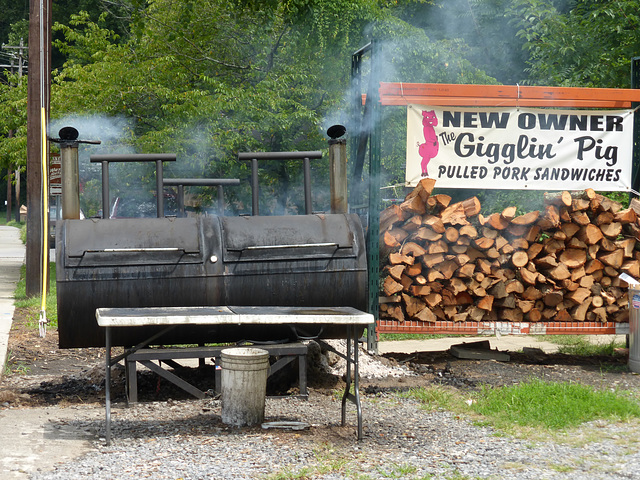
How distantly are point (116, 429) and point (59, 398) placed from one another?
1.26m

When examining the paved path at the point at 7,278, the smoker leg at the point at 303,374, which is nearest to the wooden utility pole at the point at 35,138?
the paved path at the point at 7,278

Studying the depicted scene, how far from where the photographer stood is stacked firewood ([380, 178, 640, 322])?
26.4 ft

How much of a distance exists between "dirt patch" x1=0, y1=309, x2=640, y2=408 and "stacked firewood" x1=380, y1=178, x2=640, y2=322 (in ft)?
1.56

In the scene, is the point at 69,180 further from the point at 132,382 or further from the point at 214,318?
the point at 214,318

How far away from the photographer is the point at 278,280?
6375 mm

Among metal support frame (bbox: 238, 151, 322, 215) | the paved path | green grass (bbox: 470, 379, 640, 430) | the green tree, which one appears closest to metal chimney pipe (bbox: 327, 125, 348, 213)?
metal support frame (bbox: 238, 151, 322, 215)

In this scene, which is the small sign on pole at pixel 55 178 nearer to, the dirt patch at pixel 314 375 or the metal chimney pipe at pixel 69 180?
the dirt patch at pixel 314 375

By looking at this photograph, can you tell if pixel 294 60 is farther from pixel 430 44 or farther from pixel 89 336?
pixel 89 336

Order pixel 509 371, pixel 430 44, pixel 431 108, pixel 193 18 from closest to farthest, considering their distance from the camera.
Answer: pixel 509 371, pixel 431 108, pixel 193 18, pixel 430 44

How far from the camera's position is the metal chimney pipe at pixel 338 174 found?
7121 mm

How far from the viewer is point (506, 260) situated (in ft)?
27.0

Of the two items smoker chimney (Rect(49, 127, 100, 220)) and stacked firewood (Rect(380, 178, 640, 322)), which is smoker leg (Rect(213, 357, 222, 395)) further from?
stacked firewood (Rect(380, 178, 640, 322))

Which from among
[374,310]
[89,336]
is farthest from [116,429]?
[374,310]

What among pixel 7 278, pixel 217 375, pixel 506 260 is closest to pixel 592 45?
pixel 506 260
